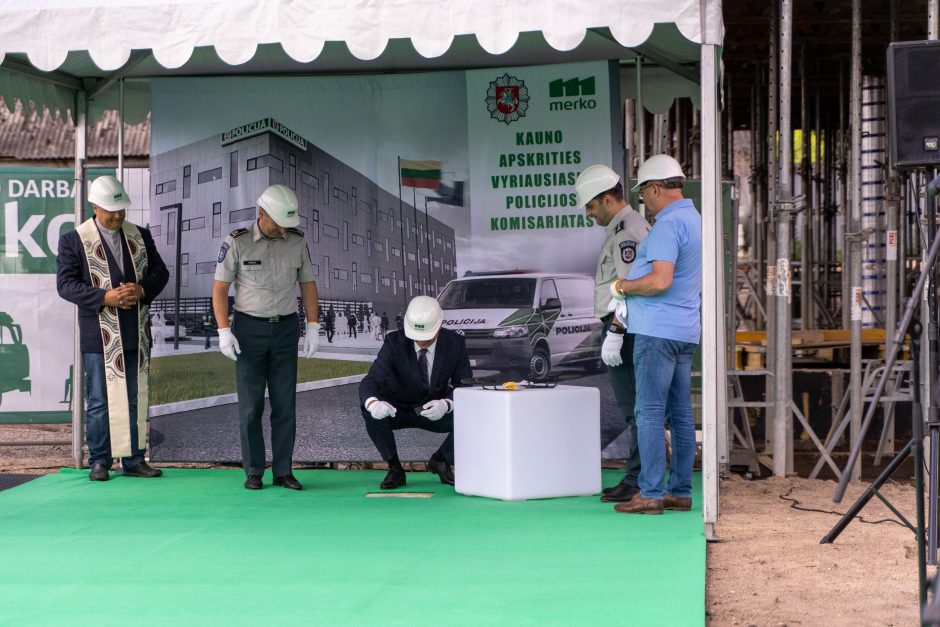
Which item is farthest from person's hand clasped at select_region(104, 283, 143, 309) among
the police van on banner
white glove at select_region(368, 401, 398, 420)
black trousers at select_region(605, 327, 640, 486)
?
black trousers at select_region(605, 327, 640, 486)

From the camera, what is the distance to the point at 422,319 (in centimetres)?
696

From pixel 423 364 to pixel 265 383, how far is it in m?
0.98

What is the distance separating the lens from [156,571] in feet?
15.7

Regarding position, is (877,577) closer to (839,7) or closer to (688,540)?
(688,540)

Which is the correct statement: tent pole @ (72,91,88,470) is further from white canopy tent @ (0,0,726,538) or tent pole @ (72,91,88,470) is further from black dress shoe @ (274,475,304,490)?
white canopy tent @ (0,0,726,538)

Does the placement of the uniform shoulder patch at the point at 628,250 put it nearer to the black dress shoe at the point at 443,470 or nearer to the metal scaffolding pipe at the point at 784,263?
the black dress shoe at the point at 443,470

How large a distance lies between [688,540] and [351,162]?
384 centimetres

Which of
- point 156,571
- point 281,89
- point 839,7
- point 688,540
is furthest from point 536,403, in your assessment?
point 839,7

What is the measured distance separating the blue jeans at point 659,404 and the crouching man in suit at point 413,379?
1.48m

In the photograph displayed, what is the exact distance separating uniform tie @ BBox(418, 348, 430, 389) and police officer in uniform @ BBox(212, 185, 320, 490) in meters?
0.78

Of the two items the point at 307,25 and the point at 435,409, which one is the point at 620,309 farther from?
the point at 307,25

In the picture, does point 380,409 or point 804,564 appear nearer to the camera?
point 804,564

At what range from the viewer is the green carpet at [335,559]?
13.4ft

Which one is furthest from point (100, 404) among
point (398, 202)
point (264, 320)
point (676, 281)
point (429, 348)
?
point (676, 281)
